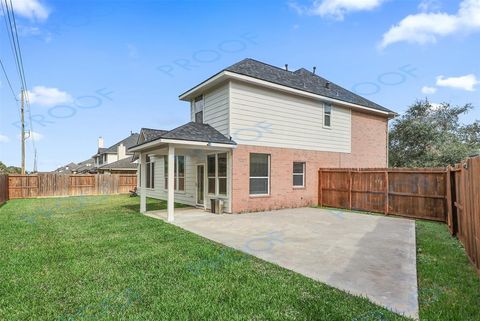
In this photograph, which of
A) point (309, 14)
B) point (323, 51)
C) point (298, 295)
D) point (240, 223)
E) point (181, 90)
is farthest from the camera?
point (181, 90)

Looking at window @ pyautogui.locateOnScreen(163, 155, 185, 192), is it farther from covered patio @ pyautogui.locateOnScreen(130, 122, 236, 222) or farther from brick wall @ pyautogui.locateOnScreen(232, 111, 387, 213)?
brick wall @ pyautogui.locateOnScreen(232, 111, 387, 213)

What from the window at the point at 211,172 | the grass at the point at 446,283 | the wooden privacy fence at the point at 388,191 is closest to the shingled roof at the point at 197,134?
the window at the point at 211,172

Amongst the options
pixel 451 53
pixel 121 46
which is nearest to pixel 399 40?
pixel 451 53

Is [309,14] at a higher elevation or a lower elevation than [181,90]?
higher

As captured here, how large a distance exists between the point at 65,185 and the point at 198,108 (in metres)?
15.1

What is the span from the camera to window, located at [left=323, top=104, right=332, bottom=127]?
14.4m

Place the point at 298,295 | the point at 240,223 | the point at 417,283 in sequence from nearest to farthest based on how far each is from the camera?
the point at 298,295, the point at 417,283, the point at 240,223

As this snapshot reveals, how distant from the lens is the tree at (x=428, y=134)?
2152 centimetres

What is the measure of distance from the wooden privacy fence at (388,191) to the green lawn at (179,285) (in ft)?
13.3

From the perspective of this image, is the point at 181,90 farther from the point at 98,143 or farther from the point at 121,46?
the point at 98,143

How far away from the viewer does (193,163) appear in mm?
13672

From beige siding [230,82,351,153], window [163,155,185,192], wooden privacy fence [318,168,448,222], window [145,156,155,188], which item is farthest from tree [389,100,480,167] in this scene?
window [145,156,155,188]

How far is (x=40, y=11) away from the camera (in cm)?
919

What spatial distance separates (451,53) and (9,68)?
1775cm
